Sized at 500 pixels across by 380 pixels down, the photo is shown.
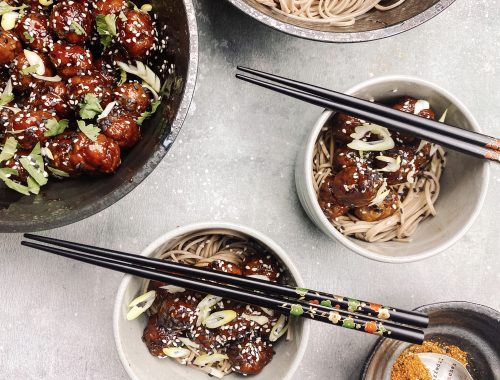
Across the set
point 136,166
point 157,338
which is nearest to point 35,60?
point 136,166

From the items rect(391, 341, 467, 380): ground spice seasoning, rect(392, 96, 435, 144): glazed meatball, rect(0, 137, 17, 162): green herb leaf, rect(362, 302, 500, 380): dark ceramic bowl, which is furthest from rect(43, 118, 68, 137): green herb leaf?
rect(391, 341, 467, 380): ground spice seasoning

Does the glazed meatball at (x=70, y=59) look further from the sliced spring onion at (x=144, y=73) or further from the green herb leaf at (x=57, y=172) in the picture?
the green herb leaf at (x=57, y=172)

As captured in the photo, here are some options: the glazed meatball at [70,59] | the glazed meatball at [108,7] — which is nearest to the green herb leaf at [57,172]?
the glazed meatball at [70,59]

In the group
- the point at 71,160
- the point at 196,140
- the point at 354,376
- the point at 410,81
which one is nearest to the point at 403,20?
the point at 410,81

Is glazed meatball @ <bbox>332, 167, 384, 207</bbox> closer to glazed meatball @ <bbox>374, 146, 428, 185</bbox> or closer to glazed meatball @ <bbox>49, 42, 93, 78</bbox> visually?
glazed meatball @ <bbox>374, 146, 428, 185</bbox>

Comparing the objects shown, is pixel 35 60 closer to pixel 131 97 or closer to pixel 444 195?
pixel 131 97
